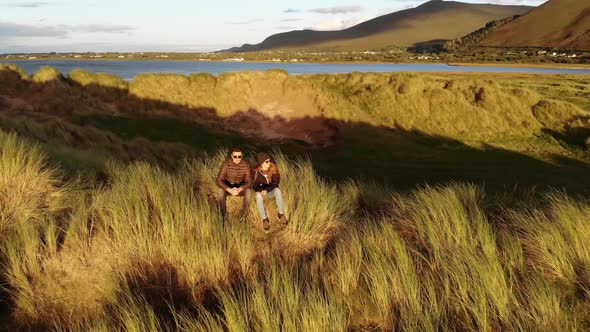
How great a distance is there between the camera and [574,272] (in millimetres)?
3959

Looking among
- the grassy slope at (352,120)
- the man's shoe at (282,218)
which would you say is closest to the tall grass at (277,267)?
the man's shoe at (282,218)

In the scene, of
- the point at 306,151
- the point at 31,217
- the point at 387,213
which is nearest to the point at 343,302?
the point at 387,213

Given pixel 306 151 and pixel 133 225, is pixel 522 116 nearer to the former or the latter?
pixel 306 151

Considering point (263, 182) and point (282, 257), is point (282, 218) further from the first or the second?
point (282, 257)

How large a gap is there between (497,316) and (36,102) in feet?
80.8

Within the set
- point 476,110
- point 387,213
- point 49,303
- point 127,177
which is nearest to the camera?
point 49,303

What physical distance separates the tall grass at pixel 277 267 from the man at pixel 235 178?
1.19 ft

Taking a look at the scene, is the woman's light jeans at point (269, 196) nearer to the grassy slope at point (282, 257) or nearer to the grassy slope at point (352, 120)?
the grassy slope at point (282, 257)

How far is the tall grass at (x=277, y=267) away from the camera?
3.12 metres

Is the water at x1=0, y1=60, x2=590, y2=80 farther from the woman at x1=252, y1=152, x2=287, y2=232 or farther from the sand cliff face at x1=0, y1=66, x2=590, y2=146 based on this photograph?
the woman at x1=252, y1=152, x2=287, y2=232

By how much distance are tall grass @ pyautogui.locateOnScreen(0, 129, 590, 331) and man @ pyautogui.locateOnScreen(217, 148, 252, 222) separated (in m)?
0.36

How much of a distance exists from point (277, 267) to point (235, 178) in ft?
7.74

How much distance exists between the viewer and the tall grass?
10.2ft

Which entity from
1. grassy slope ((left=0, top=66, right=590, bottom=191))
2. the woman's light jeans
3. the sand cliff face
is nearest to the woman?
the woman's light jeans
